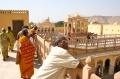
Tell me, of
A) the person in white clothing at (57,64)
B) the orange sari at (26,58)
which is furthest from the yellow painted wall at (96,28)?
the person in white clothing at (57,64)

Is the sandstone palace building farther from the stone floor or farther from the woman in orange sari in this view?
the woman in orange sari

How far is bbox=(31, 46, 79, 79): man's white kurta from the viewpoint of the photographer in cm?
227

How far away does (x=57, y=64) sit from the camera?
2.28 meters

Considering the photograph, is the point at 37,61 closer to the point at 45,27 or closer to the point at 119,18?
the point at 45,27

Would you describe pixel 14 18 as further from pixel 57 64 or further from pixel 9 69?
pixel 57 64

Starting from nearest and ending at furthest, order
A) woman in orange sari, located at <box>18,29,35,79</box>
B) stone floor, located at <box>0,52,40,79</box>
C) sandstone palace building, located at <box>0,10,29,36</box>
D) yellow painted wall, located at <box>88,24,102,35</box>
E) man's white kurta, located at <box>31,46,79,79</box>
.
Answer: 1. man's white kurta, located at <box>31,46,79,79</box>
2. woman in orange sari, located at <box>18,29,35,79</box>
3. stone floor, located at <box>0,52,40,79</box>
4. sandstone palace building, located at <box>0,10,29,36</box>
5. yellow painted wall, located at <box>88,24,102,35</box>

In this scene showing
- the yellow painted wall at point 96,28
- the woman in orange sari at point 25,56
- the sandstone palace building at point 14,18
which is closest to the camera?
the woman in orange sari at point 25,56

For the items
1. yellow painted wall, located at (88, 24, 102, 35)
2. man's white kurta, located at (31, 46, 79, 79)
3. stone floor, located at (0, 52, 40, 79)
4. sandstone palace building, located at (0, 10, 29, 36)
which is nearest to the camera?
man's white kurta, located at (31, 46, 79, 79)

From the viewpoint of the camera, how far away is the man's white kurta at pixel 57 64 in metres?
2.27

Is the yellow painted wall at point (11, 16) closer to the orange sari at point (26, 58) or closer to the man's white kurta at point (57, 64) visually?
the orange sari at point (26, 58)

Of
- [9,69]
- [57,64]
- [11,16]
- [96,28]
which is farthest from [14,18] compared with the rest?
[96,28]

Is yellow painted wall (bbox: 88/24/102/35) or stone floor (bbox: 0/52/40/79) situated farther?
yellow painted wall (bbox: 88/24/102/35)

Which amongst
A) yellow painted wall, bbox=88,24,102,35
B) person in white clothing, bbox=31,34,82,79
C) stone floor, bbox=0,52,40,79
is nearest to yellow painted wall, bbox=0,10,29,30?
stone floor, bbox=0,52,40,79

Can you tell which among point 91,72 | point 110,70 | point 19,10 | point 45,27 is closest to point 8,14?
point 19,10
